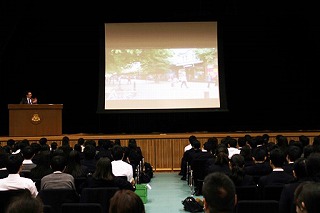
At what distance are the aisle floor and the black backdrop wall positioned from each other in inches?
157

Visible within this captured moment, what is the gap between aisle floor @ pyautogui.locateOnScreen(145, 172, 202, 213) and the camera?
727cm

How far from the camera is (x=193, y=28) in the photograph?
14.2 m

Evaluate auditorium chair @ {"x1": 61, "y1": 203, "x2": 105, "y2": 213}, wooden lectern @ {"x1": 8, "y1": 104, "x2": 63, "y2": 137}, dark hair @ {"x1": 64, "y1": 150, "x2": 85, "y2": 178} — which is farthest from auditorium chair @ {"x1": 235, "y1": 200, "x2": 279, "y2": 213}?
wooden lectern @ {"x1": 8, "y1": 104, "x2": 63, "y2": 137}

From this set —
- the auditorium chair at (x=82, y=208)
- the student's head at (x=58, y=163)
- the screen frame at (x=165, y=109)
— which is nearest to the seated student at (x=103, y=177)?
the student's head at (x=58, y=163)

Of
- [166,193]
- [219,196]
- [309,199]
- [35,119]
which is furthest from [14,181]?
[35,119]

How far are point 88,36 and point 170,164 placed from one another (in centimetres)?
540

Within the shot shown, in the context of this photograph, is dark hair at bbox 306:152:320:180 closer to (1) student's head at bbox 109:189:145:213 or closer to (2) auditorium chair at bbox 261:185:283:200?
(2) auditorium chair at bbox 261:185:283:200

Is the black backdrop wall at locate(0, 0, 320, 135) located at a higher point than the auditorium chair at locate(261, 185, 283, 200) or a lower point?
higher

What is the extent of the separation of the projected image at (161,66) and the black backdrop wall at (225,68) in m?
0.90

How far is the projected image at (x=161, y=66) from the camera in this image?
45.3 feet

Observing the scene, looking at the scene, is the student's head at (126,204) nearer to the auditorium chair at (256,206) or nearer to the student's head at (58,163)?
the auditorium chair at (256,206)

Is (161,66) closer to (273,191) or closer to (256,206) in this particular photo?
(273,191)

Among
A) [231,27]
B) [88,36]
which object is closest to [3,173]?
[88,36]

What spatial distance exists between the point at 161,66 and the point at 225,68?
2.38 m
